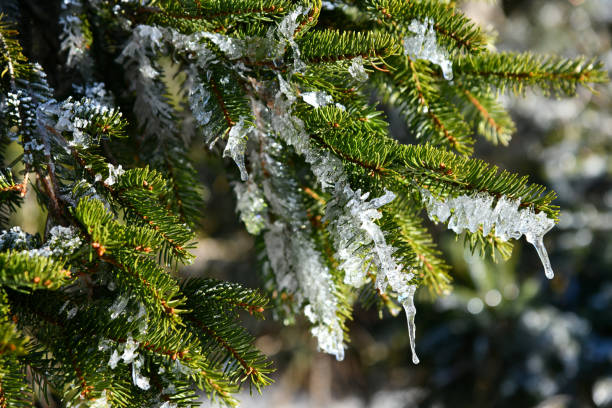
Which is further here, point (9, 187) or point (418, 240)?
point (418, 240)

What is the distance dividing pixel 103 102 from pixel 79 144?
144 mm

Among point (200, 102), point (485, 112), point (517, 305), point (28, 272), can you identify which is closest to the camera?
point (28, 272)

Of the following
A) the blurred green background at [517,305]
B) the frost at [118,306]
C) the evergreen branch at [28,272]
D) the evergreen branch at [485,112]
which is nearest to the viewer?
the evergreen branch at [28,272]

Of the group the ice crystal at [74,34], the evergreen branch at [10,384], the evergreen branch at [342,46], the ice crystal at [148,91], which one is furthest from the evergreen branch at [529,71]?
the evergreen branch at [10,384]

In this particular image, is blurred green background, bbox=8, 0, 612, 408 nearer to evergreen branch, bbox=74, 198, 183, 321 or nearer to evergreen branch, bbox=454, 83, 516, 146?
evergreen branch, bbox=454, 83, 516, 146

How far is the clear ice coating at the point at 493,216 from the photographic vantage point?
1.69ft

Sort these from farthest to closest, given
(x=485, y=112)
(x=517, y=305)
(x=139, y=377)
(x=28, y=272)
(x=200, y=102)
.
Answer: (x=517, y=305)
(x=485, y=112)
(x=200, y=102)
(x=139, y=377)
(x=28, y=272)

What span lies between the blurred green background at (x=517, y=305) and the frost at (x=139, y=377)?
1.79 meters

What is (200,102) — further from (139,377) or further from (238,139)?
(139,377)

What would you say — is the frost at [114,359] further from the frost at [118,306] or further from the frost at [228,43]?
A: the frost at [228,43]

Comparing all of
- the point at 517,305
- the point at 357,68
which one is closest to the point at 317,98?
Result: the point at 357,68

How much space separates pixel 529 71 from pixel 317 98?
36 centimetres

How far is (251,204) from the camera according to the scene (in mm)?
717

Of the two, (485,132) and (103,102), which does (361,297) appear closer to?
(485,132)
